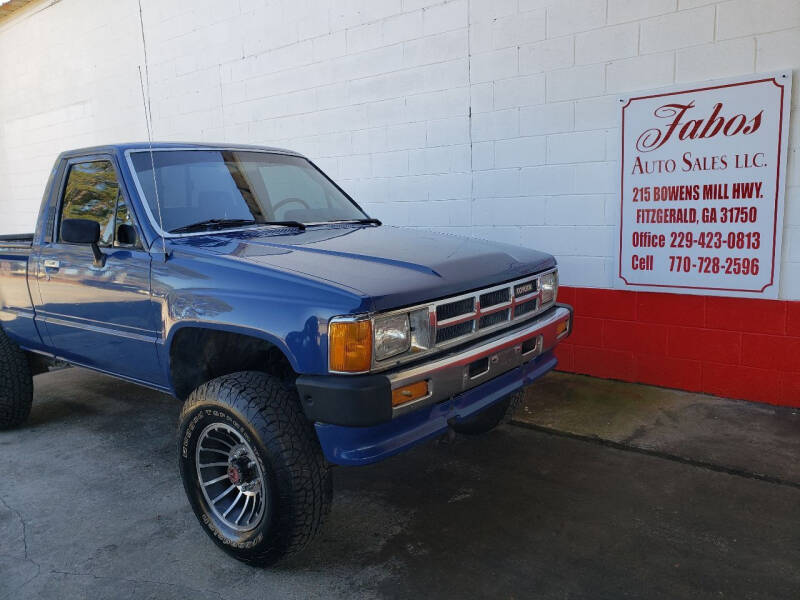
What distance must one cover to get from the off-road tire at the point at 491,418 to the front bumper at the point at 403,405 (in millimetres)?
840

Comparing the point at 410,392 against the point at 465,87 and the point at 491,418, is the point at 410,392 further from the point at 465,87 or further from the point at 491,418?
the point at 465,87

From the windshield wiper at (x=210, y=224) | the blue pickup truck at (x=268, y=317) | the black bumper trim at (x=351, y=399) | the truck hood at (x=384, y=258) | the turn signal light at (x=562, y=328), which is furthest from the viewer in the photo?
the turn signal light at (x=562, y=328)

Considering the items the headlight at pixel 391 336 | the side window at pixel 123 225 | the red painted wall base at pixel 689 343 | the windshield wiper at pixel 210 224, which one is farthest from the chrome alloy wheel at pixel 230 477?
the red painted wall base at pixel 689 343

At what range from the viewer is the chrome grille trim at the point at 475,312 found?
8.41 ft

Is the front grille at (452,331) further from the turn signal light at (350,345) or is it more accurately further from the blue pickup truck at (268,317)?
the turn signal light at (350,345)

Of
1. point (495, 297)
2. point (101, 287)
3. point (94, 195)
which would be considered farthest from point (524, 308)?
point (94, 195)

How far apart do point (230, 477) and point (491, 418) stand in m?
1.75

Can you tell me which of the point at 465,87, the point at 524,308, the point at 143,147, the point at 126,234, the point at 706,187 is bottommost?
the point at 524,308

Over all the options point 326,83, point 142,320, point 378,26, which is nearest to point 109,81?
point 326,83

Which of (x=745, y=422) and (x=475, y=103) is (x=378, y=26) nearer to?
(x=475, y=103)

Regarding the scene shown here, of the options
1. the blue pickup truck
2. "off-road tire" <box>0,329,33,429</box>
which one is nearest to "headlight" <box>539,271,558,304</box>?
the blue pickup truck

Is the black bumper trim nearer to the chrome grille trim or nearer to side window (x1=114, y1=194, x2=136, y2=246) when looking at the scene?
the chrome grille trim

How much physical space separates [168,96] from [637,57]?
6.09m

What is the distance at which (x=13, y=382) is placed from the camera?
4320 mm
